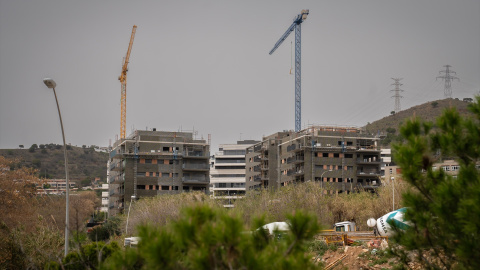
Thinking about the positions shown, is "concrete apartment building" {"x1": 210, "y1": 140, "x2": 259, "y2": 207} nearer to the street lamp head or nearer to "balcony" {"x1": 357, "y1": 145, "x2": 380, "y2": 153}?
"balcony" {"x1": 357, "y1": 145, "x2": 380, "y2": 153}

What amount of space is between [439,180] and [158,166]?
303ft

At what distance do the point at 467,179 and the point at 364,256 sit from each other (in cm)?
2166

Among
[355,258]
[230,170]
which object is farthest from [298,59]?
[355,258]

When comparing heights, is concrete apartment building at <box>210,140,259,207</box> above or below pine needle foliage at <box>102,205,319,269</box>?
above

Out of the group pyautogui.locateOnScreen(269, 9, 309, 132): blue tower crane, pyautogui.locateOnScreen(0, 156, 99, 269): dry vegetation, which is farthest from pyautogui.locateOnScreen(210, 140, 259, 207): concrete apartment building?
pyautogui.locateOnScreen(0, 156, 99, 269): dry vegetation

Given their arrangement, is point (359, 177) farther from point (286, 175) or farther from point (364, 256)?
point (364, 256)

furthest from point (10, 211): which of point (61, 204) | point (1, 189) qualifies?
point (61, 204)

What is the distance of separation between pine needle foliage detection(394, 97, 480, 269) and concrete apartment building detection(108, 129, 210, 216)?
89.2 meters

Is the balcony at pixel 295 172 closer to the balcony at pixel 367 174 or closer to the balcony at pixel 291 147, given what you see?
the balcony at pixel 291 147

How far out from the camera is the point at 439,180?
13.6m

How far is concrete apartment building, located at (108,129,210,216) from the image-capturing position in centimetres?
10238

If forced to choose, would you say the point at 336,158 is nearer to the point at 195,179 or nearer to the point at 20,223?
the point at 195,179

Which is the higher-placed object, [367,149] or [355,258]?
[367,149]

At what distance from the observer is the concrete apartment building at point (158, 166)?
336ft
